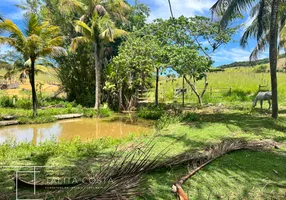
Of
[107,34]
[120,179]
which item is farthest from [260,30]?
[120,179]

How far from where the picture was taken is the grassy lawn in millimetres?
3265

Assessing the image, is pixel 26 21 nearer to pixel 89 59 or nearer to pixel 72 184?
pixel 89 59

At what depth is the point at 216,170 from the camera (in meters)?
3.93

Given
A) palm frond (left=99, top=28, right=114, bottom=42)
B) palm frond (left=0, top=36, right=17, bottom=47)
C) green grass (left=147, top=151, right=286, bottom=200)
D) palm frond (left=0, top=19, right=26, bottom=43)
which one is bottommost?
green grass (left=147, top=151, right=286, bottom=200)

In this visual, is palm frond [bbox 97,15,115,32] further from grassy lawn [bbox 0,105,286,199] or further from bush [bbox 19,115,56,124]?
grassy lawn [bbox 0,105,286,199]

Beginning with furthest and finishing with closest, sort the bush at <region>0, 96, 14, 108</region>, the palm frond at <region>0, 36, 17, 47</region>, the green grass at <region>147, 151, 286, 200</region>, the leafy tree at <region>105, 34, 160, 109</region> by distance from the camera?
the bush at <region>0, 96, 14, 108</region> → the leafy tree at <region>105, 34, 160, 109</region> → the palm frond at <region>0, 36, 17, 47</region> → the green grass at <region>147, 151, 286, 200</region>

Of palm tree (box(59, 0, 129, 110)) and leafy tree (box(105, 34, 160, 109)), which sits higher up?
palm tree (box(59, 0, 129, 110))

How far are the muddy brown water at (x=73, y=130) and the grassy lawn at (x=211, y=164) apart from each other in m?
2.36

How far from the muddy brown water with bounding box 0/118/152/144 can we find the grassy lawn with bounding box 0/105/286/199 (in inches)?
93.0

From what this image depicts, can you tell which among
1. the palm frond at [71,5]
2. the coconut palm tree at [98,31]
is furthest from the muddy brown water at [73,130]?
the palm frond at [71,5]

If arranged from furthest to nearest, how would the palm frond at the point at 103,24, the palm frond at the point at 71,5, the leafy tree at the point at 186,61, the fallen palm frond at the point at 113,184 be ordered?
1. the palm frond at the point at 71,5
2. the palm frond at the point at 103,24
3. the leafy tree at the point at 186,61
4. the fallen palm frond at the point at 113,184

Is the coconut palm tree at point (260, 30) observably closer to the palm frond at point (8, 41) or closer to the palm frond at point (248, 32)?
the palm frond at point (248, 32)

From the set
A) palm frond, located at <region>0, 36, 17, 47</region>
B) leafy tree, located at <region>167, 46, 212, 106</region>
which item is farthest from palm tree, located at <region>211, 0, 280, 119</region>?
palm frond, located at <region>0, 36, 17, 47</region>

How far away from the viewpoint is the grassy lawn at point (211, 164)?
3265mm
